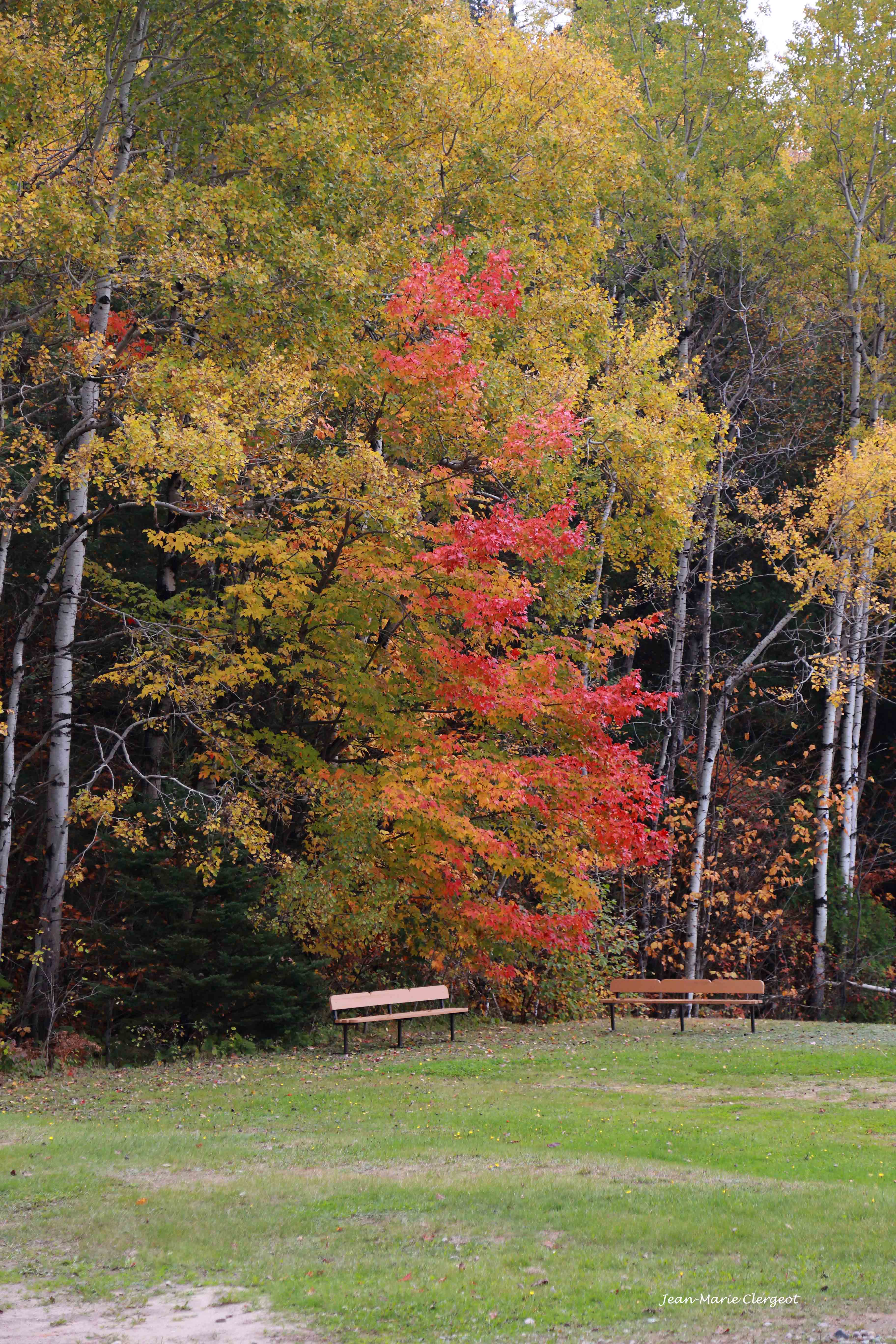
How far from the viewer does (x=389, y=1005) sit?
1582cm

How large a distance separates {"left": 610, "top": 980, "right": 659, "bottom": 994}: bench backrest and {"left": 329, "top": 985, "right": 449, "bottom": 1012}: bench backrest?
2.06 m

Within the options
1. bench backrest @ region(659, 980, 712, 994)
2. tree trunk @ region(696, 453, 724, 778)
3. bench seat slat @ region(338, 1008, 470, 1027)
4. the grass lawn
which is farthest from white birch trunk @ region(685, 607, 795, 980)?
the grass lawn

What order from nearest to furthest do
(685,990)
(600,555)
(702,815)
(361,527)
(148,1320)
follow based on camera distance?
1. (148,1320)
2. (361,527)
3. (685,990)
4. (600,555)
5. (702,815)

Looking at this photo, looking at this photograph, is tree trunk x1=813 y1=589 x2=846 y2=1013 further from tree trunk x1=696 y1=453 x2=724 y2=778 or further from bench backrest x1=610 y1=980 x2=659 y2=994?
bench backrest x1=610 y1=980 x2=659 y2=994

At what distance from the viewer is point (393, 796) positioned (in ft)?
45.2

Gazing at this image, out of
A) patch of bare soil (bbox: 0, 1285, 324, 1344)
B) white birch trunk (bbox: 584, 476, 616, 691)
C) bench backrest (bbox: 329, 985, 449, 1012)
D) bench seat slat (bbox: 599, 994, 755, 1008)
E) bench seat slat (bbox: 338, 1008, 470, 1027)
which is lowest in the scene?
patch of bare soil (bbox: 0, 1285, 324, 1344)

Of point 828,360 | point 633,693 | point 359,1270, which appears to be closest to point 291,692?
point 633,693

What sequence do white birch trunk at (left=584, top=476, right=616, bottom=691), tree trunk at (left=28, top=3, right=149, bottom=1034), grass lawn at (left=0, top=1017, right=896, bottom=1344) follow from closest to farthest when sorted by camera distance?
grass lawn at (left=0, top=1017, right=896, bottom=1344) → tree trunk at (left=28, top=3, right=149, bottom=1034) → white birch trunk at (left=584, top=476, right=616, bottom=691)

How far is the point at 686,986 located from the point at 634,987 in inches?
24.4

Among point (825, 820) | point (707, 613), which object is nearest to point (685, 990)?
point (825, 820)

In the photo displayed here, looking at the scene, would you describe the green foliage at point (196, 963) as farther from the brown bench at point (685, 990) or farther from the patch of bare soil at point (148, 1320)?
the patch of bare soil at point (148, 1320)

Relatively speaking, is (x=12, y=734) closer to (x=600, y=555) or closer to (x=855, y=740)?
(x=600, y=555)

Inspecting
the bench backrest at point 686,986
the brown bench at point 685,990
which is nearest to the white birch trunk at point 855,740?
the brown bench at point 685,990

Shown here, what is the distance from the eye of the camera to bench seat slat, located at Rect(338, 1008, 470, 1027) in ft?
44.6
